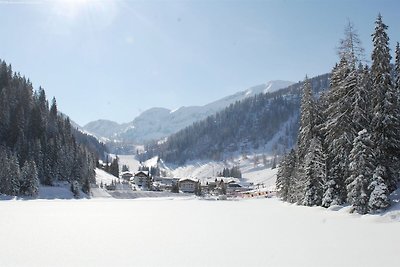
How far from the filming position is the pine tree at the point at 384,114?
117 ft

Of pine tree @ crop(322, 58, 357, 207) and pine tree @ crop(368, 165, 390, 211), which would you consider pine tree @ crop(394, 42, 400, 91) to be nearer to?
pine tree @ crop(322, 58, 357, 207)

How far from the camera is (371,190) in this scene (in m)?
34.6

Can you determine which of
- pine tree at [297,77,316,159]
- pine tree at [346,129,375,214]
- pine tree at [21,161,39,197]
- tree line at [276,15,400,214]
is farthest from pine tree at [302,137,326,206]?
pine tree at [21,161,39,197]

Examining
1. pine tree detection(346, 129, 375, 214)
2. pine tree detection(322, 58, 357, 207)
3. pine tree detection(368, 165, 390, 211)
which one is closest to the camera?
pine tree detection(368, 165, 390, 211)

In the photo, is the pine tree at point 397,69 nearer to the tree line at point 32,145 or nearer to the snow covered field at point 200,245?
the snow covered field at point 200,245

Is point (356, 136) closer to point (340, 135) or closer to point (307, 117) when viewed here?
point (340, 135)

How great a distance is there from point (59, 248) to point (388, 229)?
2013 cm

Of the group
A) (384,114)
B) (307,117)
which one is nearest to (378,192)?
(384,114)

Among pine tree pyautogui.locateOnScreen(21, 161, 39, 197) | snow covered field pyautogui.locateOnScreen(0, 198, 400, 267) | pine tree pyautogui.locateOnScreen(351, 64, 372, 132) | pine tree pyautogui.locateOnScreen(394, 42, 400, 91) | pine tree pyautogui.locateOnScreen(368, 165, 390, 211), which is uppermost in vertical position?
pine tree pyautogui.locateOnScreen(394, 42, 400, 91)

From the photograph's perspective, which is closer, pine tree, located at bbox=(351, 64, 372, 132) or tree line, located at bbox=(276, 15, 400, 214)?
tree line, located at bbox=(276, 15, 400, 214)

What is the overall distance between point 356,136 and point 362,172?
6517 mm

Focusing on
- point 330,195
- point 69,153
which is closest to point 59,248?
point 330,195

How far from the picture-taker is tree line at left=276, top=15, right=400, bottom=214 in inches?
1378

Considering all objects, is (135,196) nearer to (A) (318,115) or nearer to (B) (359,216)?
(A) (318,115)
